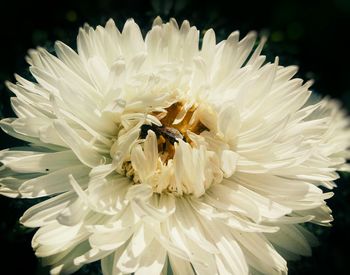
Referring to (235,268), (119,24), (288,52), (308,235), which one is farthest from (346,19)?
(235,268)

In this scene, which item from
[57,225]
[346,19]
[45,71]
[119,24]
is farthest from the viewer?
[346,19]

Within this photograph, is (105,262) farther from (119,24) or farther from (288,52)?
(288,52)

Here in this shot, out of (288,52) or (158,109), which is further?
(288,52)

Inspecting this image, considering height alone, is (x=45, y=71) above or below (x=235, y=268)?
above

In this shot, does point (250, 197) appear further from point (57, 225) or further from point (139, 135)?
point (57, 225)

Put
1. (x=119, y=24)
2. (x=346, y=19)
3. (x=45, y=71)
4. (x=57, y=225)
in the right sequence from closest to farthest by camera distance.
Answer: (x=57, y=225), (x=45, y=71), (x=119, y=24), (x=346, y=19)

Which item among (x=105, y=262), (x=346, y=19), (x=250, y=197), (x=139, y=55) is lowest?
(x=105, y=262)
